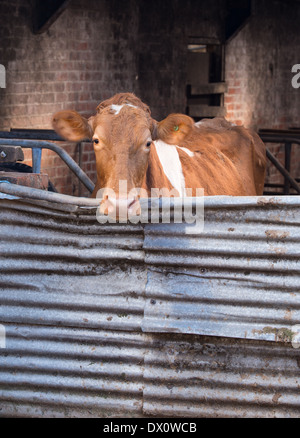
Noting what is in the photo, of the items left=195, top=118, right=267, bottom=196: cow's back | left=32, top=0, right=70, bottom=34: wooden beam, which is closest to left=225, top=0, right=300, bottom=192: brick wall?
left=32, top=0, right=70, bottom=34: wooden beam

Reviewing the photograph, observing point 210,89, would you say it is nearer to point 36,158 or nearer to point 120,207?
point 36,158

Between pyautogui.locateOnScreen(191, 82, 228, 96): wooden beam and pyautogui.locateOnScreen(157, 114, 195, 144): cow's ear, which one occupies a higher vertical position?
pyautogui.locateOnScreen(191, 82, 228, 96): wooden beam

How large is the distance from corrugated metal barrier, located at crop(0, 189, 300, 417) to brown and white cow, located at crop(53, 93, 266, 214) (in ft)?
0.75

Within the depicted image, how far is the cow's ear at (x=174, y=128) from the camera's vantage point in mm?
3896

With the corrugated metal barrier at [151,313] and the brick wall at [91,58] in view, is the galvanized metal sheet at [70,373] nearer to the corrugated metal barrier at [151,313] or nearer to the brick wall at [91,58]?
the corrugated metal barrier at [151,313]

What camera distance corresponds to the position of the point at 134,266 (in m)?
2.59

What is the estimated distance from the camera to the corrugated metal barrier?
2496mm

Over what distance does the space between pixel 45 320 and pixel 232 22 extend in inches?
335

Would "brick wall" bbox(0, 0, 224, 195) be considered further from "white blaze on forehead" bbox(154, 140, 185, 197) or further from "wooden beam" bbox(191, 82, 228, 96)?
"white blaze on forehead" bbox(154, 140, 185, 197)

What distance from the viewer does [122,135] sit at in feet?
11.5

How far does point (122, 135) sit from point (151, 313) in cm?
121

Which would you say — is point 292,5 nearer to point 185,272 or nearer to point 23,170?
point 23,170

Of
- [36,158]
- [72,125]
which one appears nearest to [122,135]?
[72,125]

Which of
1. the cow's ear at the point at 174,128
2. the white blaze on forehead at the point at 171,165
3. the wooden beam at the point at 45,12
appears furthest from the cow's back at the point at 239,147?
the wooden beam at the point at 45,12
